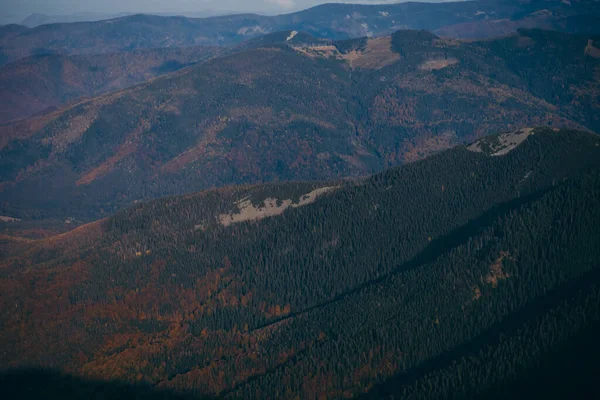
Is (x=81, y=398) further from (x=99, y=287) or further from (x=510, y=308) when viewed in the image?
(x=510, y=308)

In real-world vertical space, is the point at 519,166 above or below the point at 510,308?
above

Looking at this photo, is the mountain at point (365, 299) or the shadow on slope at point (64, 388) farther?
the shadow on slope at point (64, 388)

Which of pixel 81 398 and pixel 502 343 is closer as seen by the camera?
pixel 502 343

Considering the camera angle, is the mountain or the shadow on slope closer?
the mountain

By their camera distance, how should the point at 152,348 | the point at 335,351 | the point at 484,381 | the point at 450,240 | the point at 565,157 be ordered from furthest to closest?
the point at 565,157
the point at 450,240
the point at 152,348
the point at 335,351
the point at 484,381

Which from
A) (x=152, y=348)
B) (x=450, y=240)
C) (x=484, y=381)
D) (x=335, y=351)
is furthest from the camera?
(x=450, y=240)

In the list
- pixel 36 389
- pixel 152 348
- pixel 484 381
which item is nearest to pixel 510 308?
pixel 484 381

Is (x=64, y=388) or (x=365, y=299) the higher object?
(x=365, y=299)

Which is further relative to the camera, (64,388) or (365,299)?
(365,299)
